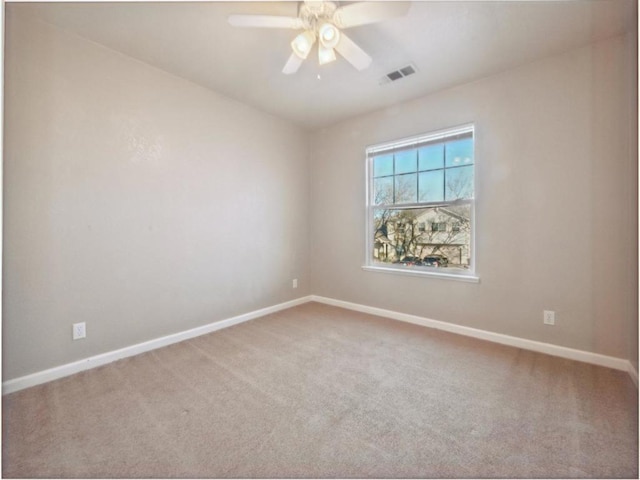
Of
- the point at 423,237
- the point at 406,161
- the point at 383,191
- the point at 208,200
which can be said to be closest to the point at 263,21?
the point at 208,200

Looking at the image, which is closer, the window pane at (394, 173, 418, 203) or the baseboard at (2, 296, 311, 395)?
the baseboard at (2, 296, 311, 395)

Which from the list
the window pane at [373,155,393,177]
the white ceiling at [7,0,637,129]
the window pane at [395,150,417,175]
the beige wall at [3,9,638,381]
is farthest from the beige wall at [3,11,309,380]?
the window pane at [395,150,417,175]

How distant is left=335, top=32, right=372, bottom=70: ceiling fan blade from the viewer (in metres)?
1.80

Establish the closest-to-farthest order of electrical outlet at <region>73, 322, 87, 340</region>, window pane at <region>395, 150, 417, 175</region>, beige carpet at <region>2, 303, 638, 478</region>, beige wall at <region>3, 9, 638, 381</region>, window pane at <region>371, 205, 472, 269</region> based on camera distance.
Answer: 1. beige carpet at <region>2, 303, 638, 478</region>
2. beige wall at <region>3, 9, 638, 381</region>
3. electrical outlet at <region>73, 322, 87, 340</region>
4. window pane at <region>371, 205, 472, 269</region>
5. window pane at <region>395, 150, 417, 175</region>

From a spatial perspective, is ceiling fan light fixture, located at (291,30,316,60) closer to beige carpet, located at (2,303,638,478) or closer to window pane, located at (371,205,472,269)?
window pane, located at (371,205,472,269)

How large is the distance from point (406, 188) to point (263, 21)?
2.23 meters

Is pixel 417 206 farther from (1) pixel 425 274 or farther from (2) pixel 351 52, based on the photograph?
(2) pixel 351 52

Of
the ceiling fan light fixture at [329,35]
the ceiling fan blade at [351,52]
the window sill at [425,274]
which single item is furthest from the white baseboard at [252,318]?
the ceiling fan light fixture at [329,35]

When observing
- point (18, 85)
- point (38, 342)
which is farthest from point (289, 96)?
point (38, 342)

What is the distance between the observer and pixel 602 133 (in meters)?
2.20

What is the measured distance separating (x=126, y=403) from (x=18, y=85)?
2.20 meters

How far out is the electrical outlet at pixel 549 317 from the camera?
242 centimetres

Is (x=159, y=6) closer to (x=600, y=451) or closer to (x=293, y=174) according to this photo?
(x=293, y=174)

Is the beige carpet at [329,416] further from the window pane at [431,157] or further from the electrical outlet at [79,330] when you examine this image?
the window pane at [431,157]
